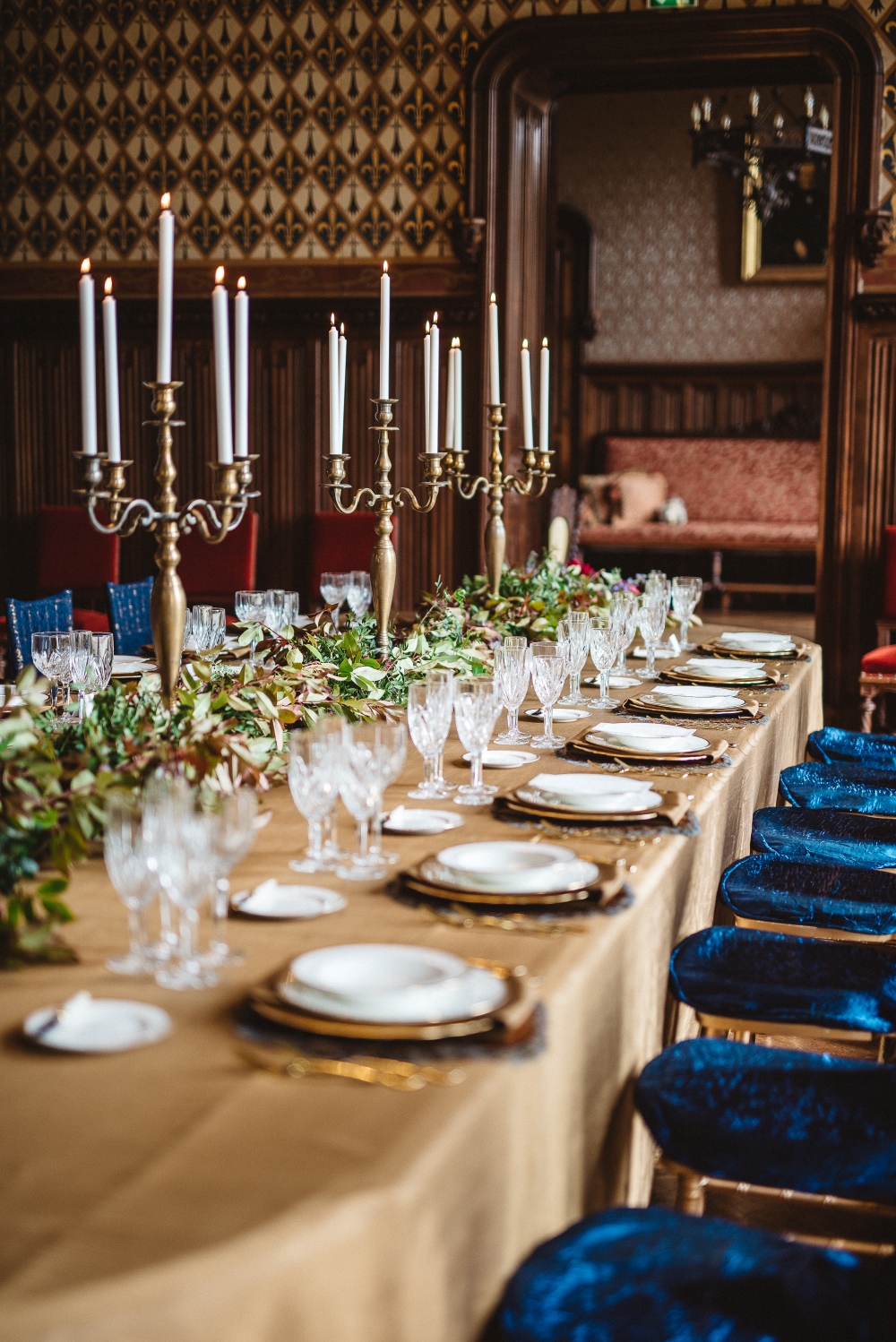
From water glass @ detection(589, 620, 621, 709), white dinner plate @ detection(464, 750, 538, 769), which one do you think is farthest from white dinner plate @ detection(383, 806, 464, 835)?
water glass @ detection(589, 620, 621, 709)

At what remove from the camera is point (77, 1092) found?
1051 mm

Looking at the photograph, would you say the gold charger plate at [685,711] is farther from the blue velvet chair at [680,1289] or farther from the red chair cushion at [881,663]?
the red chair cushion at [881,663]

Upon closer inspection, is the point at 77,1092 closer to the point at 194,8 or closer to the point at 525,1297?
the point at 525,1297

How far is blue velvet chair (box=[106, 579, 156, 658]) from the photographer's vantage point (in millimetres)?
4266

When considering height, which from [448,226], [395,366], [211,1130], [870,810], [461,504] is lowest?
[870,810]

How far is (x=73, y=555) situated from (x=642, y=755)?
15.8 ft

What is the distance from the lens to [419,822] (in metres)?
1.90

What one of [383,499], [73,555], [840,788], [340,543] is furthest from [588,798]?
[73,555]

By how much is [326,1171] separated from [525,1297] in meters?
0.33

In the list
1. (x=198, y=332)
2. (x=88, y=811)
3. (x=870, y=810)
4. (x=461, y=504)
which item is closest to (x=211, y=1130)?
(x=88, y=811)

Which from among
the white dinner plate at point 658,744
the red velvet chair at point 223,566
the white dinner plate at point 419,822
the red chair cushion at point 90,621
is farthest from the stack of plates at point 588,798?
the red velvet chair at point 223,566

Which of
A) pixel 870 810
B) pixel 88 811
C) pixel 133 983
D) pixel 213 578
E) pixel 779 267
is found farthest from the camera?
pixel 779 267

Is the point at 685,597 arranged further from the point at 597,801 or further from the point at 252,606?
the point at 597,801

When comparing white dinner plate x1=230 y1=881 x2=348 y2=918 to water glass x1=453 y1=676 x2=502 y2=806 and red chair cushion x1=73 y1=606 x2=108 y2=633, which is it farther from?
red chair cushion x1=73 y1=606 x2=108 y2=633
